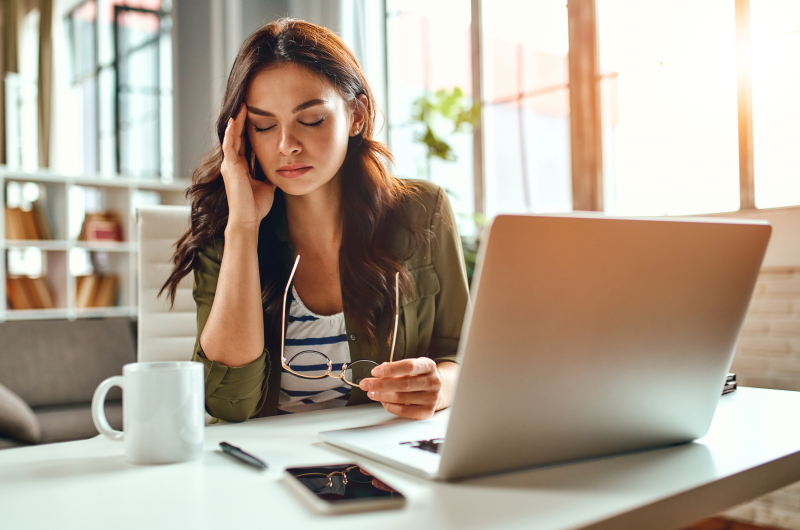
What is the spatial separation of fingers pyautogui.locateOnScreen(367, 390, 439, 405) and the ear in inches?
27.5

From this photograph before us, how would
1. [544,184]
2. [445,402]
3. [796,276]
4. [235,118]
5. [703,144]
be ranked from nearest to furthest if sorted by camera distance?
[445,402], [235,118], [796,276], [703,144], [544,184]

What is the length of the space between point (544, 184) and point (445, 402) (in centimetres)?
252

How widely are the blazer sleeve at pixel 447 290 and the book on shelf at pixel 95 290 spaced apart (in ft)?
10.5

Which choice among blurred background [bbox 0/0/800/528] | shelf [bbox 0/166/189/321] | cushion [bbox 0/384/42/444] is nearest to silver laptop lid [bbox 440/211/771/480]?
blurred background [bbox 0/0/800/528]

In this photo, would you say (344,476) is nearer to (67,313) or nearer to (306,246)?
(306,246)

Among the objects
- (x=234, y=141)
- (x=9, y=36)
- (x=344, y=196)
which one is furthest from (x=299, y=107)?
(x=9, y=36)

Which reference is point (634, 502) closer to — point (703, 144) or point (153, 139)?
point (703, 144)

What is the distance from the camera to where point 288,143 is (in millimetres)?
1100

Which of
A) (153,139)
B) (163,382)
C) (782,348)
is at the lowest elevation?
(782,348)

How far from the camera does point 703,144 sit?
255cm

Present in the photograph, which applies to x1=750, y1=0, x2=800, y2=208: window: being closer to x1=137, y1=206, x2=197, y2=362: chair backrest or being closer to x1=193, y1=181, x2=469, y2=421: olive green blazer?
x1=193, y1=181, x2=469, y2=421: olive green blazer

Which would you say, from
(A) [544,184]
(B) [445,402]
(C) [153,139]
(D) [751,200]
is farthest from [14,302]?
(D) [751,200]

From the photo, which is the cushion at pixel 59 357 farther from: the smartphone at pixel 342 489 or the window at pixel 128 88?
the smartphone at pixel 342 489

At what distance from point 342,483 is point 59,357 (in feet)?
10.2
